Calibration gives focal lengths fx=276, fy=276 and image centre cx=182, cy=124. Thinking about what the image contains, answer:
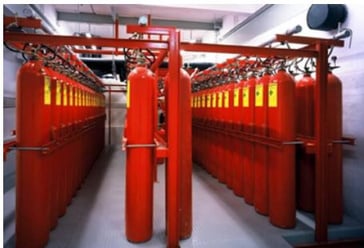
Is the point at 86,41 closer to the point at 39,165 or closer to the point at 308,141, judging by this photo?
the point at 39,165

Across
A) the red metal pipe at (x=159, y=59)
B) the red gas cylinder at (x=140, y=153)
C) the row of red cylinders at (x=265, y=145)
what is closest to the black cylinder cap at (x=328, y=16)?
the row of red cylinders at (x=265, y=145)

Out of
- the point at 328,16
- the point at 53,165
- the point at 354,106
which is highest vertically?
the point at 328,16

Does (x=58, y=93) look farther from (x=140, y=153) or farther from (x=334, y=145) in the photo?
(x=334, y=145)

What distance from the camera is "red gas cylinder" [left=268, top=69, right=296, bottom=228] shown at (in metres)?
2.52

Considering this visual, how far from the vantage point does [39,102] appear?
80.0 inches

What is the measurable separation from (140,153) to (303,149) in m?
1.65

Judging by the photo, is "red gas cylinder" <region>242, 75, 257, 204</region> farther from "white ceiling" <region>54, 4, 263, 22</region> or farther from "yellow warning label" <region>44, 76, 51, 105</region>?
"white ceiling" <region>54, 4, 263, 22</region>

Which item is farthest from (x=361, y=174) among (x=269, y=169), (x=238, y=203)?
(x=238, y=203)

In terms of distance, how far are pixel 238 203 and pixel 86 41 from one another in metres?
2.34

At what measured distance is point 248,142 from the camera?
3.16 metres

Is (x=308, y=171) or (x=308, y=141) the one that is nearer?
(x=308, y=141)

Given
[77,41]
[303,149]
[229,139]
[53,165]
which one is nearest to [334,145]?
[303,149]

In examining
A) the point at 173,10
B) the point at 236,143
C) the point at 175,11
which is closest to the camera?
the point at 236,143

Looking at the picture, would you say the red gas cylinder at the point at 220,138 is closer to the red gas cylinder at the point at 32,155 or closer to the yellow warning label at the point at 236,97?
the yellow warning label at the point at 236,97
